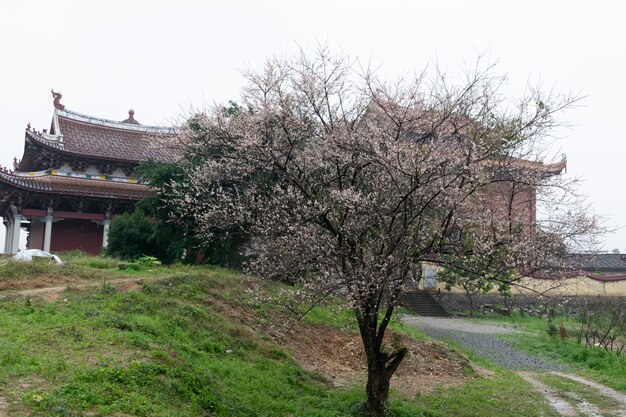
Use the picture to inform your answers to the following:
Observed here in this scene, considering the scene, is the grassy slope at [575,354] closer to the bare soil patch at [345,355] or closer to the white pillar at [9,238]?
the bare soil patch at [345,355]

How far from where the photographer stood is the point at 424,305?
30.5m

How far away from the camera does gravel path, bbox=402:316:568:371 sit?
17547 mm

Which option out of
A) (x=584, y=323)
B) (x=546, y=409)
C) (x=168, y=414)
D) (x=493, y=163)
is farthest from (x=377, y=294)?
(x=584, y=323)

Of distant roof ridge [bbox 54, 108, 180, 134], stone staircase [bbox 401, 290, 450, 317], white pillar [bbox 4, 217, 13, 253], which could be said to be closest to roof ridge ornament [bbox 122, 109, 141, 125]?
distant roof ridge [bbox 54, 108, 180, 134]

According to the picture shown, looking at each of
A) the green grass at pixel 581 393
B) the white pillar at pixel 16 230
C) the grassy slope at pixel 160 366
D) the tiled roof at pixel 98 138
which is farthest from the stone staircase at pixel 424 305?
the white pillar at pixel 16 230

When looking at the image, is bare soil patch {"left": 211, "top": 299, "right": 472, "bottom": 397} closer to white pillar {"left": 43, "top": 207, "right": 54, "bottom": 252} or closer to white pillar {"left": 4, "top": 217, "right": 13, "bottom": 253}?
white pillar {"left": 43, "top": 207, "right": 54, "bottom": 252}

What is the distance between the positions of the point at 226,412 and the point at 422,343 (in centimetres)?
914

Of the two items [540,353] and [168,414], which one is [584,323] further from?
[168,414]

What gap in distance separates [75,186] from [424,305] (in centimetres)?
1779

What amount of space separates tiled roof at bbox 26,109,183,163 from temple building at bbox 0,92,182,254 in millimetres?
42

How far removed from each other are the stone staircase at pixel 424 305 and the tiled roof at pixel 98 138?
14.6 m

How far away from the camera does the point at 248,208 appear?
33.4 ft

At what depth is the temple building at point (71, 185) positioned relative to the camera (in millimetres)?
24109

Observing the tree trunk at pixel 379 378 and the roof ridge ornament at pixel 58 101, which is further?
the roof ridge ornament at pixel 58 101
